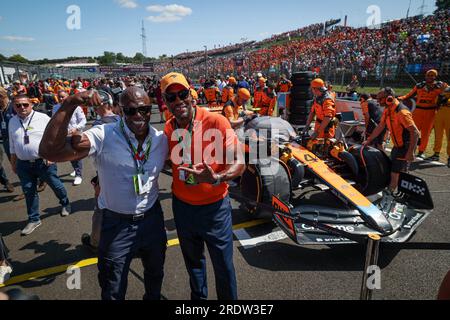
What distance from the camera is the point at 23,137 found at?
150 inches

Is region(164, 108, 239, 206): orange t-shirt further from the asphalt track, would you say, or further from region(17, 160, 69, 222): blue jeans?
region(17, 160, 69, 222): blue jeans

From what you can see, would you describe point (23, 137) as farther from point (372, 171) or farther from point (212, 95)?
point (212, 95)

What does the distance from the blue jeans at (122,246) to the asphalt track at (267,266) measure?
0.88 metres

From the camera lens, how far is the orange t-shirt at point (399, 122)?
4.32 meters

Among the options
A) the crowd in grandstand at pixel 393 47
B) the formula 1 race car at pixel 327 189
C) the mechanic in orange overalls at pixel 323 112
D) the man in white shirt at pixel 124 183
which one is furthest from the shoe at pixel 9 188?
the crowd in grandstand at pixel 393 47

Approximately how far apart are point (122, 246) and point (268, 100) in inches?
349

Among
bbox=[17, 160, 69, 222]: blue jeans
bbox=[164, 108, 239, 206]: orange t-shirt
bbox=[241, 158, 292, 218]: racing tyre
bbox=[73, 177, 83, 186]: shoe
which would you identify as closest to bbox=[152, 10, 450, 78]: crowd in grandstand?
bbox=[241, 158, 292, 218]: racing tyre

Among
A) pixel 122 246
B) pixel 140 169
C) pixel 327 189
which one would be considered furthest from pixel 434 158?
pixel 122 246

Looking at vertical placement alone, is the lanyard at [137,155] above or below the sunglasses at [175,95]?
below

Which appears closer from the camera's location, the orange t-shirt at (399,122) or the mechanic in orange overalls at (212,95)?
the orange t-shirt at (399,122)

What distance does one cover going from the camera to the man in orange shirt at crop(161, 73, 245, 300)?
6.56 feet

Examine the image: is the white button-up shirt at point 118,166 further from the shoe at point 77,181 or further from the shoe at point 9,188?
the shoe at point 9,188

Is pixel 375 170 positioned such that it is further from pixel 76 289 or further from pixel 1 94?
pixel 1 94

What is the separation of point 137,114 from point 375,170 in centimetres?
368
